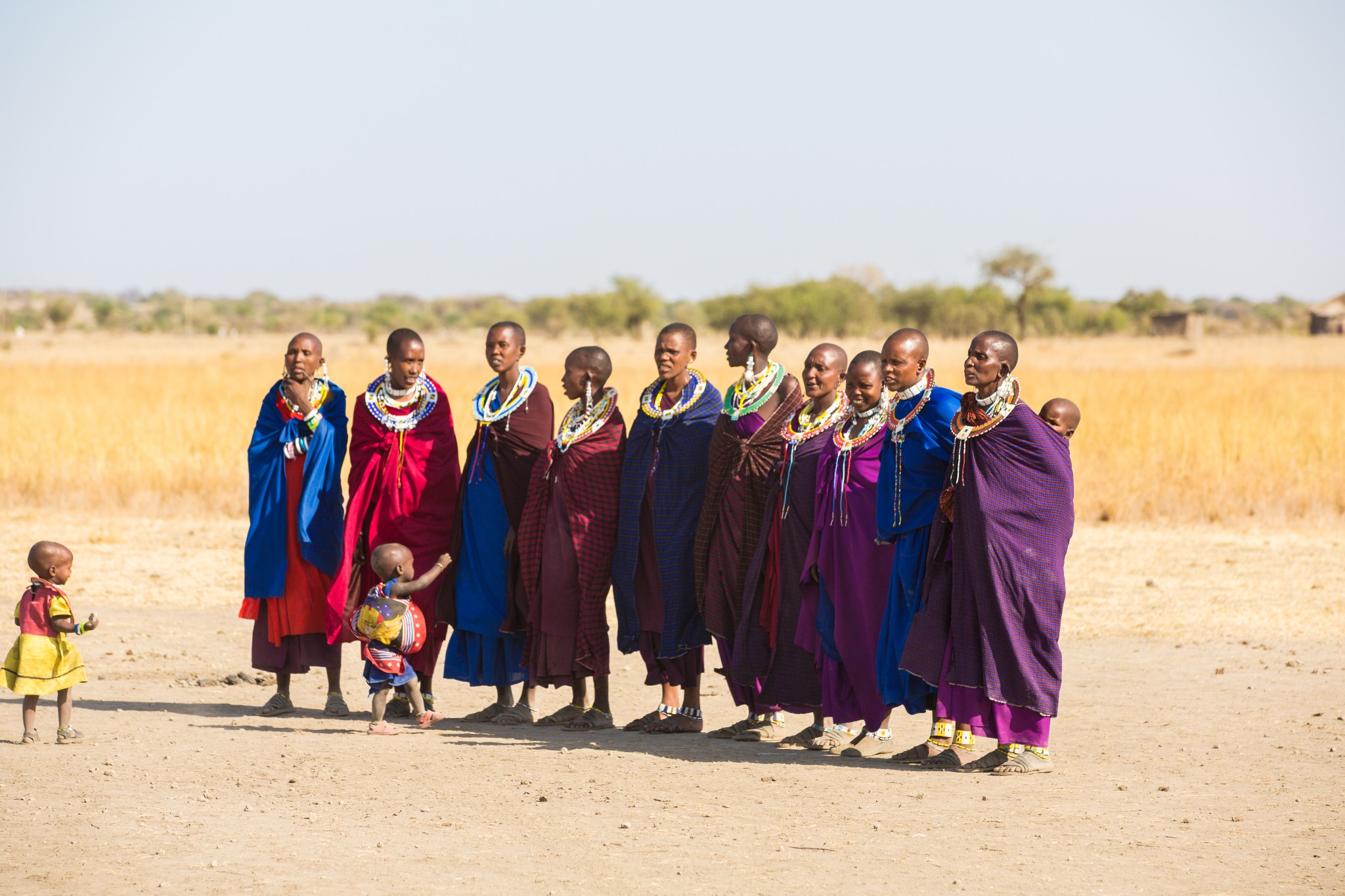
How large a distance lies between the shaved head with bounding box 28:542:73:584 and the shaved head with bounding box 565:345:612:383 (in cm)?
253

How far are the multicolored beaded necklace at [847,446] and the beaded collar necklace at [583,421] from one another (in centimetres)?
125

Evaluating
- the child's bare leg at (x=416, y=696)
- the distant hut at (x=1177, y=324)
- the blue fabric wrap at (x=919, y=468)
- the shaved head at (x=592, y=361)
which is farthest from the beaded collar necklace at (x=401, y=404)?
the distant hut at (x=1177, y=324)

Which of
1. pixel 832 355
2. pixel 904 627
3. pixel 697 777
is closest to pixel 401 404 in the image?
pixel 832 355

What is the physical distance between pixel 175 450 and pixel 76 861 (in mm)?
12737

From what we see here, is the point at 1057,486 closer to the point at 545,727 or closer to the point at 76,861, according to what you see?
the point at 545,727

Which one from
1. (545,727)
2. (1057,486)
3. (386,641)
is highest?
(1057,486)

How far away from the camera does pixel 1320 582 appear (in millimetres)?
11883

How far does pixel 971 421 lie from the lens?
21.9ft

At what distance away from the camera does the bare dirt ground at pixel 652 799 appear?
5156mm

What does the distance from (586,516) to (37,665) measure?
2.63m

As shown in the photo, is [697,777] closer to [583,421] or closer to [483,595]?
[483,595]

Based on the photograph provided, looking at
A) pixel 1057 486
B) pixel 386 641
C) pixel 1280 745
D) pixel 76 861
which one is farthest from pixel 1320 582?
pixel 76 861

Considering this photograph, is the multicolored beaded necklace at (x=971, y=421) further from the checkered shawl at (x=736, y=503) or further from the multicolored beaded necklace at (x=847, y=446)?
the checkered shawl at (x=736, y=503)

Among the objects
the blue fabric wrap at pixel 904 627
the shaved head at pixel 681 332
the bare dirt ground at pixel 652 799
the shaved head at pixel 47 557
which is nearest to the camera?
the bare dirt ground at pixel 652 799
